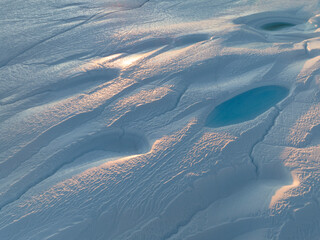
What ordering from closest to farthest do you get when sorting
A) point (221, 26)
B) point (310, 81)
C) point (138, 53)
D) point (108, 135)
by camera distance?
point (108, 135) → point (310, 81) → point (138, 53) → point (221, 26)

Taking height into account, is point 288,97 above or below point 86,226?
above

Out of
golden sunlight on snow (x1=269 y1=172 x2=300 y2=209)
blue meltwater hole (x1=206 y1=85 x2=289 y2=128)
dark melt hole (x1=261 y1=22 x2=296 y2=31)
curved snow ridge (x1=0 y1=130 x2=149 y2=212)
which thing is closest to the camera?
golden sunlight on snow (x1=269 y1=172 x2=300 y2=209)

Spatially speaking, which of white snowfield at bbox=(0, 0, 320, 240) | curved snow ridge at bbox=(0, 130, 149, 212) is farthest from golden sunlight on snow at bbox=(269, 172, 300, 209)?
curved snow ridge at bbox=(0, 130, 149, 212)

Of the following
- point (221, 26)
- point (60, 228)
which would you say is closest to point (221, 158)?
point (60, 228)

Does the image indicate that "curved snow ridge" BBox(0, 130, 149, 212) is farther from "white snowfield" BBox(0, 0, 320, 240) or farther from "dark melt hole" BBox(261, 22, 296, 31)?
"dark melt hole" BBox(261, 22, 296, 31)

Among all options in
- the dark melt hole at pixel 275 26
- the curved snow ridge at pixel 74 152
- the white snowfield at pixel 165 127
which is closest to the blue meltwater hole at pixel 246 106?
the white snowfield at pixel 165 127

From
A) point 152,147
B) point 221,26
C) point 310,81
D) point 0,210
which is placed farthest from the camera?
point 221,26

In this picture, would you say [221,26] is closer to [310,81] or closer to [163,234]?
[310,81]
